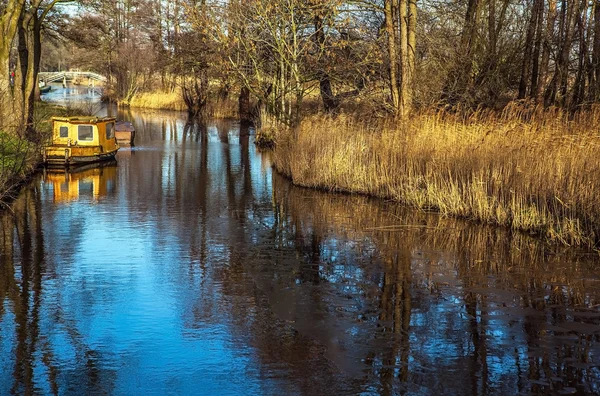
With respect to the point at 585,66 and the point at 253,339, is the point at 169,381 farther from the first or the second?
the point at 585,66

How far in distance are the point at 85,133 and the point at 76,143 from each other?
396mm

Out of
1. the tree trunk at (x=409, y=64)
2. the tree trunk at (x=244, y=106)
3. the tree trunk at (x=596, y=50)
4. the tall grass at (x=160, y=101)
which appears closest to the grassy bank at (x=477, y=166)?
the tree trunk at (x=409, y=64)

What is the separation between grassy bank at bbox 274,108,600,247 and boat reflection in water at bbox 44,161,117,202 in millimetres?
4698

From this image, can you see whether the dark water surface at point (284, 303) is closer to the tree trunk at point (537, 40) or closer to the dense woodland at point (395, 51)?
the dense woodland at point (395, 51)

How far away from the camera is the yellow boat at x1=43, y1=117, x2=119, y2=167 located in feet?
68.1

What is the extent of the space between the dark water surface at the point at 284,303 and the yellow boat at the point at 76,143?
629cm

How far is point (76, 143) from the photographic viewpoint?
21.7 metres

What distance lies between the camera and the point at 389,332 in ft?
23.9

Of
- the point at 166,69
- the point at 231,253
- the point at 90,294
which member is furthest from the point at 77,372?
the point at 166,69

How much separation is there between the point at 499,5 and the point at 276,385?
21.8 m

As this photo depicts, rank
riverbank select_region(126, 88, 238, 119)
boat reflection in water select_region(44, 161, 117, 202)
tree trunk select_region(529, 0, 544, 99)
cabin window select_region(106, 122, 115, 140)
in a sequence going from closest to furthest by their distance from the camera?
boat reflection in water select_region(44, 161, 117, 202), tree trunk select_region(529, 0, 544, 99), cabin window select_region(106, 122, 115, 140), riverbank select_region(126, 88, 238, 119)

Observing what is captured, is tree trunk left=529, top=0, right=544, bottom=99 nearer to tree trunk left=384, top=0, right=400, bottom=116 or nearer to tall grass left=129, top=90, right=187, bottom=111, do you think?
tree trunk left=384, top=0, right=400, bottom=116

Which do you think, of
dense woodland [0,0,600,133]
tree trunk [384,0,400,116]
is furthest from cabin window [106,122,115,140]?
tree trunk [384,0,400,116]

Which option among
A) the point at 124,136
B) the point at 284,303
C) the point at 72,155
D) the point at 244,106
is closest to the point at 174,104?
the point at 244,106
